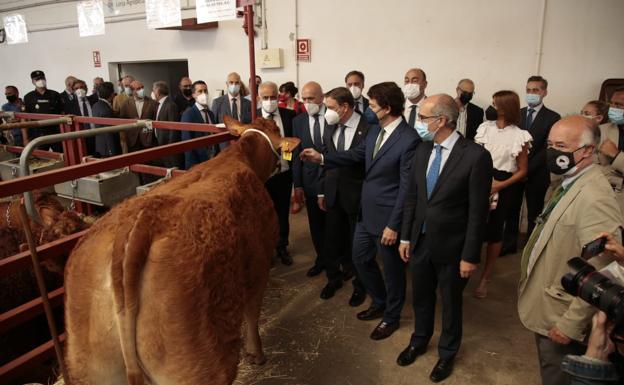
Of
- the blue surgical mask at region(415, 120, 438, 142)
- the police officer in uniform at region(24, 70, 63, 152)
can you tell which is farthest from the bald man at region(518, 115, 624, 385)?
the police officer in uniform at region(24, 70, 63, 152)

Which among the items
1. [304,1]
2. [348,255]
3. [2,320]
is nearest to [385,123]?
[348,255]

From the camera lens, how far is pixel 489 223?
3777mm

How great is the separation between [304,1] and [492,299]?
519cm

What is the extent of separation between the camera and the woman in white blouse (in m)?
3.68

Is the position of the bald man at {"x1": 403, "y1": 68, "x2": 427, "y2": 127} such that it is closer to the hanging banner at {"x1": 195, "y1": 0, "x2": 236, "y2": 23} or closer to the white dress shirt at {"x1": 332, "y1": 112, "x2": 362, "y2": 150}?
the white dress shirt at {"x1": 332, "y1": 112, "x2": 362, "y2": 150}

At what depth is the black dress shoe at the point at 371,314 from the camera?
3.38 m

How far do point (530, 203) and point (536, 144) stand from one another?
645 millimetres

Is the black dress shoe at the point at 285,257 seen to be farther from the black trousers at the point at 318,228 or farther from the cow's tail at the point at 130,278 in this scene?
the cow's tail at the point at 130,278

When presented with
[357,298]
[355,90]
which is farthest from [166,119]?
[357,298]

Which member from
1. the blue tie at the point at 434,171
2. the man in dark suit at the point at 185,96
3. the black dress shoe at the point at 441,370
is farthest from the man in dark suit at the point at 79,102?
the black dress shoe at the point at 441,370

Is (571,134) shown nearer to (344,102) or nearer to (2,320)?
(344,102)

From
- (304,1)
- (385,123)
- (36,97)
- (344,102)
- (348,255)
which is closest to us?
(385,123)

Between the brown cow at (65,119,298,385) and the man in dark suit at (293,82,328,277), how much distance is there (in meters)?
2.13

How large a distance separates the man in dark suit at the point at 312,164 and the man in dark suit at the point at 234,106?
1431 mm
